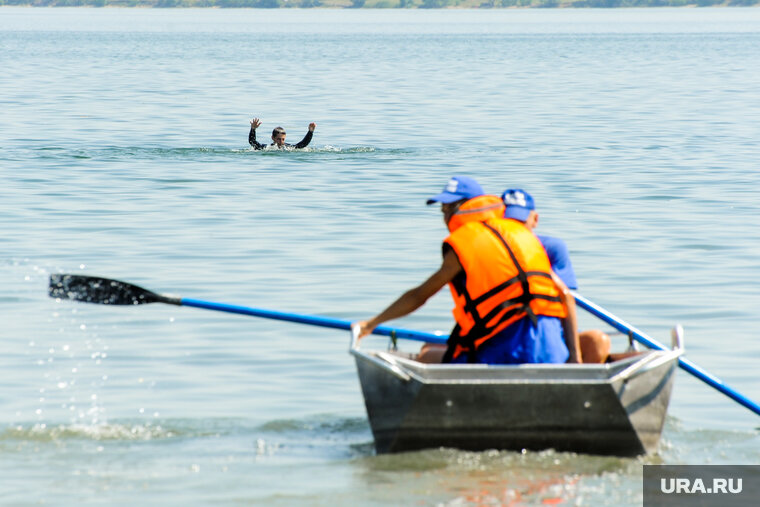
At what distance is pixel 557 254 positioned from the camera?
8266 millimetres

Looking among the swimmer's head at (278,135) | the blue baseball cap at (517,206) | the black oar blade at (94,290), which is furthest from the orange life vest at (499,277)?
the swimmer's head at (278,135)

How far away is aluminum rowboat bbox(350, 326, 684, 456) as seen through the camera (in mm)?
7508

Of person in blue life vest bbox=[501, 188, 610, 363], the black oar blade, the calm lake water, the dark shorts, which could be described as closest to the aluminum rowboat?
the calm lake water

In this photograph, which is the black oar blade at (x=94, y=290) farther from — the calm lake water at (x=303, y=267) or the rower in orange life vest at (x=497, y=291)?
the rower in orange life vest at (x=497, y=291)

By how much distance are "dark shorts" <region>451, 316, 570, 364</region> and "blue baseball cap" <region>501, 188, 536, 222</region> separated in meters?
0.66

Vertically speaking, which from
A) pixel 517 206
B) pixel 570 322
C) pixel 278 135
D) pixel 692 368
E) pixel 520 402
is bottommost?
pixel 278 135

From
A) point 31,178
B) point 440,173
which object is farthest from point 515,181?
point 31,178

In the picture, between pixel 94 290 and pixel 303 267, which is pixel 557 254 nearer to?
pixel 94 290

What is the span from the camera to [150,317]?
12.1 m

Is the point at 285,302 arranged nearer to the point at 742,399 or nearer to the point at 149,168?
the point at 742,399

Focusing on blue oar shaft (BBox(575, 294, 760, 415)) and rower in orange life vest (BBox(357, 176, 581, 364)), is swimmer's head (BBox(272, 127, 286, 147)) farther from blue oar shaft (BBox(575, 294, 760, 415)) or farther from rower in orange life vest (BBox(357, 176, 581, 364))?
rower in orange life vest (BBox(357, 176, 581, 364))

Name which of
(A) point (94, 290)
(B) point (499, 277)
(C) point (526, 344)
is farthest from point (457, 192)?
(A) point (94, 290)

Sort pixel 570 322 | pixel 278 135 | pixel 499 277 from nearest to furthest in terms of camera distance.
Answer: pixel 499 277 → pixel 570 322 → pixel 278 135

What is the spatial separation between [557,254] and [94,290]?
330 cm
